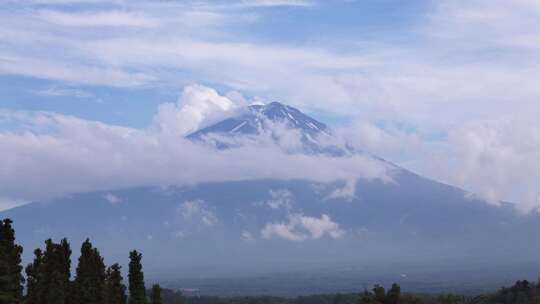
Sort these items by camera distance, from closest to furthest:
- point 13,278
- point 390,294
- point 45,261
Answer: point 13,278 < point 45,261 < point 390,294

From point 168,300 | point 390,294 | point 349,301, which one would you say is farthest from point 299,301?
point 390,294

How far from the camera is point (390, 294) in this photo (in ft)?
243

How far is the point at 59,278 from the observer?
132 ft

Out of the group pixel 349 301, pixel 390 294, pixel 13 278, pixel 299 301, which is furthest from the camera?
pixel 299 301

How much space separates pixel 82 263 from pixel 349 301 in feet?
310

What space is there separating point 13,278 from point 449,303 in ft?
206

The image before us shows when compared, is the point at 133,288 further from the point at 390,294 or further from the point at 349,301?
the point at 349,301

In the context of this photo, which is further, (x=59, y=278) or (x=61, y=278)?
(x=61, y=278)

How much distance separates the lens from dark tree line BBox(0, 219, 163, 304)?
1521 inches

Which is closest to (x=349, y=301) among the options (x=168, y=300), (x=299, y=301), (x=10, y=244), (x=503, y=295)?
(x=299, y=301)

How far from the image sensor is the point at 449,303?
94.6 m

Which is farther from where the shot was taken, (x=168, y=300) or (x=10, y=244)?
(x=168, y=300)

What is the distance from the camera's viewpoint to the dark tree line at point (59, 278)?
38.6 m

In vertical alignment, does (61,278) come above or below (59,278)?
above
